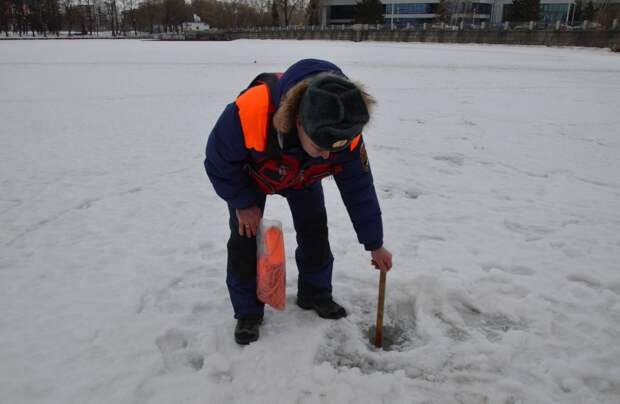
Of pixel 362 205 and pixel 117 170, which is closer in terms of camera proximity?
pixel 362 205

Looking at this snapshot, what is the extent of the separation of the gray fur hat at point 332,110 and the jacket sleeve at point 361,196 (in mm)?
394

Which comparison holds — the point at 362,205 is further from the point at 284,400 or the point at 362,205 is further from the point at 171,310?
the point at 171,310

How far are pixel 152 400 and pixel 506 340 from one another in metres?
1.80

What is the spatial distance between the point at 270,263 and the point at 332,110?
958mm

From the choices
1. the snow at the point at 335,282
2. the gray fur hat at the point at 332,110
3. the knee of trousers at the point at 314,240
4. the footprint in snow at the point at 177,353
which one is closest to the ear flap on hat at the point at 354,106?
the gray fur hat at the point at 332,110

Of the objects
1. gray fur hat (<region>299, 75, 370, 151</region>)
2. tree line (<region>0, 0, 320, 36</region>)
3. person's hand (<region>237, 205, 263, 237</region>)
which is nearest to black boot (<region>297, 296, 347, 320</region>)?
person's hand (<region>237, 205, 263, 237</region>)

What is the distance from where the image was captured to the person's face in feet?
6.01

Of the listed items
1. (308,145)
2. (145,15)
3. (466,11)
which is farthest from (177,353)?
(145,15)

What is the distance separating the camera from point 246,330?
2.43 metres

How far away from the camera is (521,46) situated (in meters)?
37.1

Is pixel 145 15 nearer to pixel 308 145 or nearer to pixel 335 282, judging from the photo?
pixel 335 282

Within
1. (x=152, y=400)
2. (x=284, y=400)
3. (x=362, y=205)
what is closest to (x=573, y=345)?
(x=362, y=205)

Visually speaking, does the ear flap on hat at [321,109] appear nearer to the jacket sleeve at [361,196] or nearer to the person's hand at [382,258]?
the jacket sleeve at [361,196]

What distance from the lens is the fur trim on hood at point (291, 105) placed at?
1780 mm
